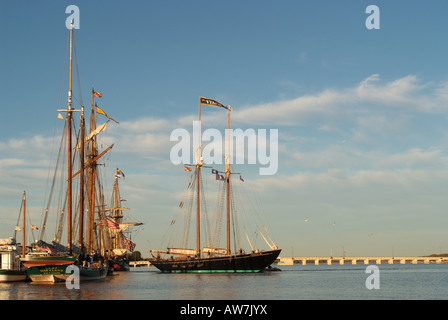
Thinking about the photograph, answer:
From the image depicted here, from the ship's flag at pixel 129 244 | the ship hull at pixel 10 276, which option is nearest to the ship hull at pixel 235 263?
the ship hull at pixel 10 276

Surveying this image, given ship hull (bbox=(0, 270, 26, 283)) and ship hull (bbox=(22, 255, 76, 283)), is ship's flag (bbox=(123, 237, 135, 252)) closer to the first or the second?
ship hull (bbox=(0, 270, 26, 283))

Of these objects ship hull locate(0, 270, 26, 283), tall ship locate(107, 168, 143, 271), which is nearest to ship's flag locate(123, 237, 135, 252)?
tall ship locate(107, 168, 143, 271)

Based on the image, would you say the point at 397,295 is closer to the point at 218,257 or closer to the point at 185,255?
the point at 218,257

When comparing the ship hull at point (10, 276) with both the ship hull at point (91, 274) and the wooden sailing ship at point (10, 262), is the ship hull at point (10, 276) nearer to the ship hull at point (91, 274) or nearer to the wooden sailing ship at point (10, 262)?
the wooden sailing ship at point (10, 262)

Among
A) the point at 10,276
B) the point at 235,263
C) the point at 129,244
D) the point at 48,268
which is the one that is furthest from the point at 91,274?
the point at 129,244

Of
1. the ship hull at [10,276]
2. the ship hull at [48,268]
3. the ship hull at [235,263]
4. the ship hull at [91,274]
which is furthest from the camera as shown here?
the ship hull at [235,263]

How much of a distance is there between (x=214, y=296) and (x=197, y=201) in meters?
64.1

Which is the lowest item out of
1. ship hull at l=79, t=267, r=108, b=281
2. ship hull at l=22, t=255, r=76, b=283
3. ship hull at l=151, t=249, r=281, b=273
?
ship hull at l=151, t=249, r=281, b=273

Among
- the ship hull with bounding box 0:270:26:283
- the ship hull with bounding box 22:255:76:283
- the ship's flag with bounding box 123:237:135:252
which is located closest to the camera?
the ship hull with bounding box 22:255:76:283

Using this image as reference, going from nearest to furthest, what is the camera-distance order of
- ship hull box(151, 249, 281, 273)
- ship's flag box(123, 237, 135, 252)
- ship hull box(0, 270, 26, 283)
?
ship hull box(0, 270, 26, 283) → ship hull box(151, 249, 281, 273) → ship's flag box(123, 237, 135, 252)

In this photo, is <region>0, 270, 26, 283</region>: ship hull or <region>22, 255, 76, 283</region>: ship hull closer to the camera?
<region>22, 255, 76, 283</region>: ship hull
